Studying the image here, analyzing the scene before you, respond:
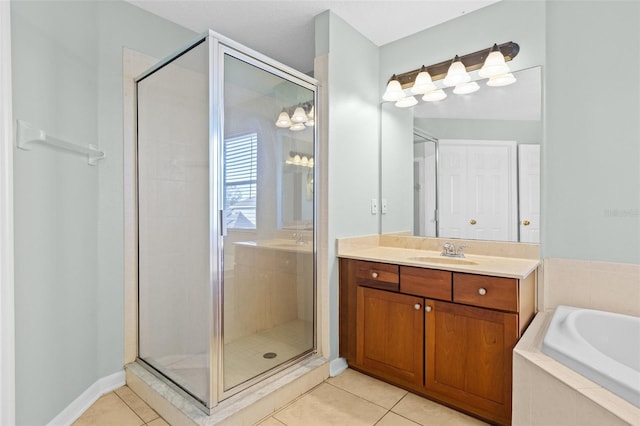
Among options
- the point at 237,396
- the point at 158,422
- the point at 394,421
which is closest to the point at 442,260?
the point at 394,421

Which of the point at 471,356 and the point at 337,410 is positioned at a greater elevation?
the point at 471,356

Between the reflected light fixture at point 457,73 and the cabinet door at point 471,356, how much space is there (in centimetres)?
146

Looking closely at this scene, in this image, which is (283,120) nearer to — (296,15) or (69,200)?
(296,15)

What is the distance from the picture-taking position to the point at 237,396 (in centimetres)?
173

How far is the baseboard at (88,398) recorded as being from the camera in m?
1.67

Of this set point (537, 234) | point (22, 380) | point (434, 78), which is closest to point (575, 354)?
point (537, 234)

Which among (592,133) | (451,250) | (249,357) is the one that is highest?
(592,133)

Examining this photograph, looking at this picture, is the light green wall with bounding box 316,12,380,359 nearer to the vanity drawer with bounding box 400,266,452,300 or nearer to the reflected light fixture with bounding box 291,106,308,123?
the reflected light fixture with bounding box 291,106,308,123

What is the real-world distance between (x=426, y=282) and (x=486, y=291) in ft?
1.04

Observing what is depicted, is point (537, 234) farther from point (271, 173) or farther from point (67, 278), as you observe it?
point (67, 278)

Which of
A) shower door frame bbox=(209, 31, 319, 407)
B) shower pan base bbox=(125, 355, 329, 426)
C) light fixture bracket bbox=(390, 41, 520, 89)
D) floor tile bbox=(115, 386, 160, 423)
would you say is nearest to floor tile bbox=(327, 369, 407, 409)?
shower pan base bbox=(125, 355, 329, 426)

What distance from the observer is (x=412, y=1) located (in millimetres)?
2105

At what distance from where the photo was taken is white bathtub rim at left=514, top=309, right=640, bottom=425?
1.01 metres

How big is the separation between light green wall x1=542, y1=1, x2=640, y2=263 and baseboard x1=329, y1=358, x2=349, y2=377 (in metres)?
1.50
